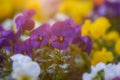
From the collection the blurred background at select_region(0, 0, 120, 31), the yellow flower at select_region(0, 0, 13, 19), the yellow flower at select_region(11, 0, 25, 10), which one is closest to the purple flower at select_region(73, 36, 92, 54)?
the blurred background at select_region(0, 0, 120, 31)

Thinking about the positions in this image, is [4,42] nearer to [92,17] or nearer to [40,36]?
[40,36]

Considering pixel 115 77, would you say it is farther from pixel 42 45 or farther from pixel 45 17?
pixel 45 17

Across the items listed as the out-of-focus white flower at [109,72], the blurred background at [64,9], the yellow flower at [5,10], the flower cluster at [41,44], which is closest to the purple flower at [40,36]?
the flower cluster at [41,44]

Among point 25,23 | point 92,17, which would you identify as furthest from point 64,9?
point 25,23

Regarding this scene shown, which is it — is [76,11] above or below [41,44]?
above

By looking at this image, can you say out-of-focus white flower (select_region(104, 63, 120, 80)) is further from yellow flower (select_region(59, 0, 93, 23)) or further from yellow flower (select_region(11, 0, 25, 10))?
yellow flower (select_region(11, 0, 25, 10))

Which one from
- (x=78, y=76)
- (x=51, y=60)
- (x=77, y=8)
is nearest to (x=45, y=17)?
(x=77, y=8)

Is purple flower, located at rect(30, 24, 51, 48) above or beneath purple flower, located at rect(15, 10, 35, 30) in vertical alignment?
beneath
